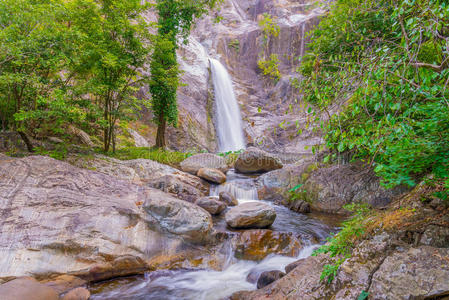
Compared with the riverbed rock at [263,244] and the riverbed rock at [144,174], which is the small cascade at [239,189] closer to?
the riverbed rock at [144,174]

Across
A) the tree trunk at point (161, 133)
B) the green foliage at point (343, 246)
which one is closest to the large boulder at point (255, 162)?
the tree trunk at point (161, 133)

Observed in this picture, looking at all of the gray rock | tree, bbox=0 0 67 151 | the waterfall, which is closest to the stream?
the gray rock

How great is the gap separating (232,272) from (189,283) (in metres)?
0.86

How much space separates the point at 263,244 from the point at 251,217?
0.80 meters

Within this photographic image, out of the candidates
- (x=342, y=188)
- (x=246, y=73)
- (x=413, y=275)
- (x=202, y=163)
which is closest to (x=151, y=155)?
(x=202, y=163)

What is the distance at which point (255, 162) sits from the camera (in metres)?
10.9

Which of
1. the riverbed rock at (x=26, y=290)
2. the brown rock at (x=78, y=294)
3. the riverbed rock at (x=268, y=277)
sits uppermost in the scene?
the riverbed rock at (x=26, y=290)

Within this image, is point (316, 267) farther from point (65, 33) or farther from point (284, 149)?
point (284, 149)

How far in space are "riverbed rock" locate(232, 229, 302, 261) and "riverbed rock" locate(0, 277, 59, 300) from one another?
3.17 m

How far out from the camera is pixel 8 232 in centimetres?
366

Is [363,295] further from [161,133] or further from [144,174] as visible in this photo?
[161,133]

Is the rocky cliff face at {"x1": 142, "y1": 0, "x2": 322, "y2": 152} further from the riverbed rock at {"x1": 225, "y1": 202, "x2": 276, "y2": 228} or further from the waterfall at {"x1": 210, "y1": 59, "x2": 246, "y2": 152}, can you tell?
the riverbed rock at {"x1": 225, "y1": 202, "x2": 276, "y2": 228}

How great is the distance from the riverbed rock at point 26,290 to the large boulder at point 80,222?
12.3 inches

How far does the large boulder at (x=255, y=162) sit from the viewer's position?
10.9 metres
